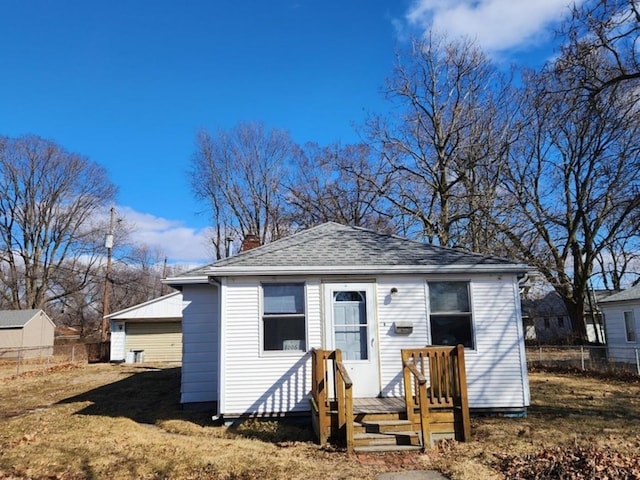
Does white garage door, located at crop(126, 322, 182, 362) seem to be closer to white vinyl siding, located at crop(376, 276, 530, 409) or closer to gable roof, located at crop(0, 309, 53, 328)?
gable roof, located at crop(0, 309, 53, 328)

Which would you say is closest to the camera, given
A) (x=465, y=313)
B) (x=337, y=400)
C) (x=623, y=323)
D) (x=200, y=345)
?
A: (x=337, y=400)

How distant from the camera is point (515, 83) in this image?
827 inches

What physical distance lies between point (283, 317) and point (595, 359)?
14503 millimetres

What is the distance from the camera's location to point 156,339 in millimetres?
24562

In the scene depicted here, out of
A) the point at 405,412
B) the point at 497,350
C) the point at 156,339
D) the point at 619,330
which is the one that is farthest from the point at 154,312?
the point at 619,330

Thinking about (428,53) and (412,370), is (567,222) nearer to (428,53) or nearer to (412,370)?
(428,53)

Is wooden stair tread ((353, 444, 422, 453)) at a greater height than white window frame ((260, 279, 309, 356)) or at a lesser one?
lesser

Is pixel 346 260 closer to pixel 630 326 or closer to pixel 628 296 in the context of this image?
pixel 628 296

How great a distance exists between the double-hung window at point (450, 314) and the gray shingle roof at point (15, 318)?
3068 cm

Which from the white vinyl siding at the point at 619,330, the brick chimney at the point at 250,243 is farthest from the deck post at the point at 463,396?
the white vinyl siding at the point at 619,330

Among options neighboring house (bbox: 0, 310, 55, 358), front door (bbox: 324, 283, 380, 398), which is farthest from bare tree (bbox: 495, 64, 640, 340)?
neighboring house (bbox: 0, 310, 55, 358)

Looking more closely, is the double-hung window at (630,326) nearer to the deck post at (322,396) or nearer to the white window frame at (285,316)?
the white window frame at (285,316)

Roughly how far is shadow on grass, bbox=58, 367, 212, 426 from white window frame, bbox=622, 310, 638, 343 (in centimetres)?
1622

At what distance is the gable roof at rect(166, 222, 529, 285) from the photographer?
326 inches
